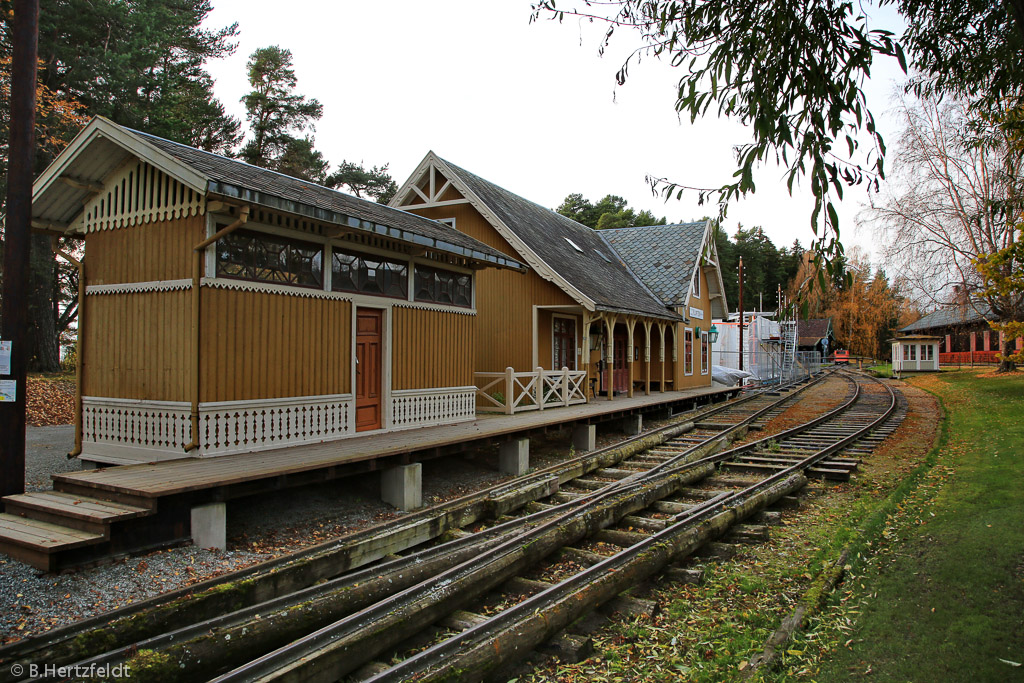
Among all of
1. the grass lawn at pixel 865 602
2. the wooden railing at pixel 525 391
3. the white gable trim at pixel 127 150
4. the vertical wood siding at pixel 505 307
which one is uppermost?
the white gable trim at pixel 127 150

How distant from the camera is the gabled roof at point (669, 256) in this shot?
2417 cm

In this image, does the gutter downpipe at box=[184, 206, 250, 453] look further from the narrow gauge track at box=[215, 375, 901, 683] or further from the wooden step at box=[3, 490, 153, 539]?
the narrow gauge track at box=[215, 375, 901, 683]

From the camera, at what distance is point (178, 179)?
758cm

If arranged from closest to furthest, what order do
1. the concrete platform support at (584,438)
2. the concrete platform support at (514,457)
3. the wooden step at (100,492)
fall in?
1. the wooden step at (100,492)
2. the concrete platform support at (514,457)
3. the concrete platform support at (584,438)

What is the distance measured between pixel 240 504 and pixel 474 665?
5.08 m

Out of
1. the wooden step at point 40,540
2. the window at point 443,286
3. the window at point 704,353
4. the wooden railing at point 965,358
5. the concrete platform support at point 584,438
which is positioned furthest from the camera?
the wooden railing at point 965,358

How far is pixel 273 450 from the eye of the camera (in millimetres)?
8500

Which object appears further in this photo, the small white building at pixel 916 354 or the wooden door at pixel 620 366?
the small white building at pixel 916 354

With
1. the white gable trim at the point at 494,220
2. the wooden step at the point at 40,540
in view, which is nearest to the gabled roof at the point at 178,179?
the wooden step at the point at 40,540

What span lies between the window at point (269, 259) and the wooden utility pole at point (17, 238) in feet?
6.64

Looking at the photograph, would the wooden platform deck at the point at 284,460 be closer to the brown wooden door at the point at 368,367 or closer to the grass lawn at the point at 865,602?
the brown wooden door at the point at 368,367

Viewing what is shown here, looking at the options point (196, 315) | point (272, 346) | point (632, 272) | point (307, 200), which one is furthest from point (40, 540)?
point (632, 272)

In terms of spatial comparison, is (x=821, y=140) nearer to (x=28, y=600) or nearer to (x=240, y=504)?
(x=28, y=600)

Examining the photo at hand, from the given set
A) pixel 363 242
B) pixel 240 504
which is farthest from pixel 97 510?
pixel 363 242
